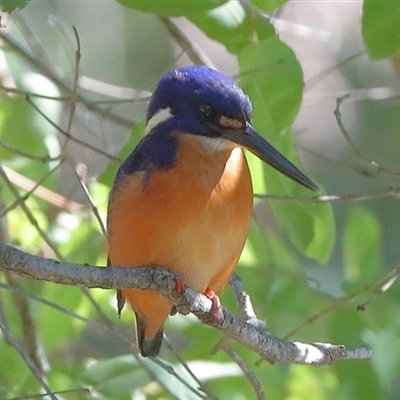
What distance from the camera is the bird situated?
1969 millimetres

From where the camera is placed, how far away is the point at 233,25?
2129mm

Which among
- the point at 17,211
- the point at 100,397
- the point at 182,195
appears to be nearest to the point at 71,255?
the point at 17,211

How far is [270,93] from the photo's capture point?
6.70ft

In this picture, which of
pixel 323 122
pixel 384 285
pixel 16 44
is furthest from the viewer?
pixel 323 122

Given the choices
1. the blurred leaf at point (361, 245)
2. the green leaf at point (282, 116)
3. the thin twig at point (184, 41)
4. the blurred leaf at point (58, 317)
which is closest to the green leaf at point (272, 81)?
the green leaf at point (282, 116)

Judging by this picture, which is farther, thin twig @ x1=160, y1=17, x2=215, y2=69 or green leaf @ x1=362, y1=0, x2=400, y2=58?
thin twig @ x1=160, y1=17, x2=215, y2=69

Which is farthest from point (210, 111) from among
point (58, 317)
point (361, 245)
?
point (58, 317)

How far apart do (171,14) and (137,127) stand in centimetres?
41

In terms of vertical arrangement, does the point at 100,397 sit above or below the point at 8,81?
below

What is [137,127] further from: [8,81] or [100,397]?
[8,81]

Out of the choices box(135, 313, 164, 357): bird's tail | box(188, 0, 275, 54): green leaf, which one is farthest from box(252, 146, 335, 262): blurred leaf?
box(135, 313, 164, 357): bird's tail

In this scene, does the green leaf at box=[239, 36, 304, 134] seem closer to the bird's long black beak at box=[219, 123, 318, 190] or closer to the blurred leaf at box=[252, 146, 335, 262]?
the bird's long black beak at box=[219, 123, 318, 190]

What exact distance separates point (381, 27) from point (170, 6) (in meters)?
0.45

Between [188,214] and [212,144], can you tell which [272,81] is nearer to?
[212,144]
